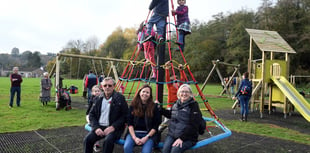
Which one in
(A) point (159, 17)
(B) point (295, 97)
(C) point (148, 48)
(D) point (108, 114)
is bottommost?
(B) point (295, 97)

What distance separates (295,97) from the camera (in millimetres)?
7688

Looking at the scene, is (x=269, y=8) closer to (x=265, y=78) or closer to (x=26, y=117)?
(x=265, y=78)

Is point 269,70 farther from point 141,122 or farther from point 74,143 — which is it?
point 74,143

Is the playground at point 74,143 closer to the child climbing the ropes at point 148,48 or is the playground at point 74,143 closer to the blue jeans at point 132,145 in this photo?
the blue jeans at point 132,145

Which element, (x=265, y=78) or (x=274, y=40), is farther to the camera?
(x=274, y=40)

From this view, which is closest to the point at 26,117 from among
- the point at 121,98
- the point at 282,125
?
the point at 121,98

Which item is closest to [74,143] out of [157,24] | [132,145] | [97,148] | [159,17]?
[97,148]

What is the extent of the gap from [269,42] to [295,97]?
9.06ft

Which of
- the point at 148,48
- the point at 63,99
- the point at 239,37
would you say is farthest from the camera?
the point at 239,37

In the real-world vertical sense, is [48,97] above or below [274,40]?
below

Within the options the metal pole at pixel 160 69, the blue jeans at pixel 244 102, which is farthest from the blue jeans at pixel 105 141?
the blue jeans at pixel 244 102

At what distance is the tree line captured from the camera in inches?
1042

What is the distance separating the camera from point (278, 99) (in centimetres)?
914

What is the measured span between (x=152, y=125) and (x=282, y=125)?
5.22m
